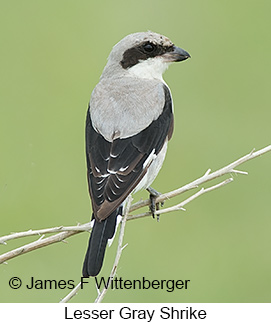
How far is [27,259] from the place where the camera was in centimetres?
582

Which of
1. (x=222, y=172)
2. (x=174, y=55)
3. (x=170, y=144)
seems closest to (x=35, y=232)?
(x=222, y=172)

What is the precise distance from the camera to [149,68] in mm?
4184

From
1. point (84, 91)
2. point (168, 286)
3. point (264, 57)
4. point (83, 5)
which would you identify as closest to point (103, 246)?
point (168, 286)

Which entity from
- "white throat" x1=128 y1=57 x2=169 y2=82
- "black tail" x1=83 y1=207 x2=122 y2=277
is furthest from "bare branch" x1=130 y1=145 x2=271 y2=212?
"white throat" x1=128 y1=57 x2=169 y2=82

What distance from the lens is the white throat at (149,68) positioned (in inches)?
164

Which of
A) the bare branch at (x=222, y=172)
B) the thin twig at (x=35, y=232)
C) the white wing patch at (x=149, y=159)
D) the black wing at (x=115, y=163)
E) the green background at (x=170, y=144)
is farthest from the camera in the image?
the green background at (x=170, y=144)

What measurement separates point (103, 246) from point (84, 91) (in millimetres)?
4831

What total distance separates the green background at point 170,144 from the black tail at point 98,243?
1.01 metres

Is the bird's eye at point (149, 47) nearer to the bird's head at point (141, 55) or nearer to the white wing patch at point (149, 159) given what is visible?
the bird's head at point (141, 55)

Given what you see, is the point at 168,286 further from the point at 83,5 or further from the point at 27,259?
the point at 83,5

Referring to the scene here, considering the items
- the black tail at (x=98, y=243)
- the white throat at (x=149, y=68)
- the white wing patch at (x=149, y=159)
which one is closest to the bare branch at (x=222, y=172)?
the black tail at (x=98, y=243)

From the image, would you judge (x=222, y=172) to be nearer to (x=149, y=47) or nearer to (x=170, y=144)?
(x=149, y=47)

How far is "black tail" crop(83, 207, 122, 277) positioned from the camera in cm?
304

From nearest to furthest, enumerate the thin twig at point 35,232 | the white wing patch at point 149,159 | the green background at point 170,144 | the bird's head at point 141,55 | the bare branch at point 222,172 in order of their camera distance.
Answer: the thin twig at point 35,232 → the bare branch at point 222,172 → the white wing patch at point 149,159 → the bird's head at point 141,55 → the green background at point 170,144
